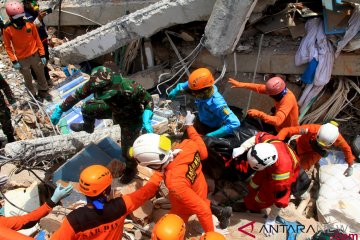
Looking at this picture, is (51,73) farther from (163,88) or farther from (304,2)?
(304,2)

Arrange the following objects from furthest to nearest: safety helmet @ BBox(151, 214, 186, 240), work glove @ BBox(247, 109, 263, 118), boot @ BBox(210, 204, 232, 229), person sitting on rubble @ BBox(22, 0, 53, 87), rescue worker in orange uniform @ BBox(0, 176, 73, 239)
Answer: person sitting on rubble @ BBox(22, 0, 53, 87) → work glove @ BBox(247, 109, 263, 118) → boot @ BBox(210, 204, 232, 229) → rescue worker in orange uniform @ BBox(0, 176, 73, 239) → safety helmet @ BBox(151, 214, 186, 240)

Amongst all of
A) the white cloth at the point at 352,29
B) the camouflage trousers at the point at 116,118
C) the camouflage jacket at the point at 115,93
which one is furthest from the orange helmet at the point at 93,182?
the white cloth at the point at 352,29

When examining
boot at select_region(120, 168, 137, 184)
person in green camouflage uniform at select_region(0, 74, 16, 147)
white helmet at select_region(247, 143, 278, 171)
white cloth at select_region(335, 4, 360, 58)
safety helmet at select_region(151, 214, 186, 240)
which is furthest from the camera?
person in green camouflage uniform at select_region(0, 74, 16, 147)

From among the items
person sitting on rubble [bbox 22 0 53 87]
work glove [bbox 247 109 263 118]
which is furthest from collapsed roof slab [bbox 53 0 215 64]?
work glove [bbox 247 109 263 118]

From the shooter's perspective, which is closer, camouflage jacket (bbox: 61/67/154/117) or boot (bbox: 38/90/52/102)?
camouflage jacket (bbox: 61/67/154/117)

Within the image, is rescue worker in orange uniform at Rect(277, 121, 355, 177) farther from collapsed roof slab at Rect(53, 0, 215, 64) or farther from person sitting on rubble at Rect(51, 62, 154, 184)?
collapsed roof slab at Rect(53, 0, 215, 64)

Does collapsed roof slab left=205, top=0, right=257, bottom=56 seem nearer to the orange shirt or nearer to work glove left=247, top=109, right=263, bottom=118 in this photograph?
work glove left=247, top=109, right=263, bottom=118

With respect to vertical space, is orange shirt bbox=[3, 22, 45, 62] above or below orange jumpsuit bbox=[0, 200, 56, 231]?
above

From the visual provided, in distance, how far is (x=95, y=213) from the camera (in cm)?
315

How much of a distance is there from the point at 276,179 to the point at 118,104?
1.97 m

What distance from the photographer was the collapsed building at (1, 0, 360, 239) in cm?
477

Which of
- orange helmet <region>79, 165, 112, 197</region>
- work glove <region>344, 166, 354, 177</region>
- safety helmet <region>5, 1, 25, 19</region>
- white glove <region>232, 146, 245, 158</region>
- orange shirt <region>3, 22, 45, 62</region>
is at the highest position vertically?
safety helmet <region>5, 1, 25, 19</region>

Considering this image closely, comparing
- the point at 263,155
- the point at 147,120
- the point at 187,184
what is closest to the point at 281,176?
the point at 263,155

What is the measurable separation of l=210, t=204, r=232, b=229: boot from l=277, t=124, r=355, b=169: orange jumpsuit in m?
1.22
